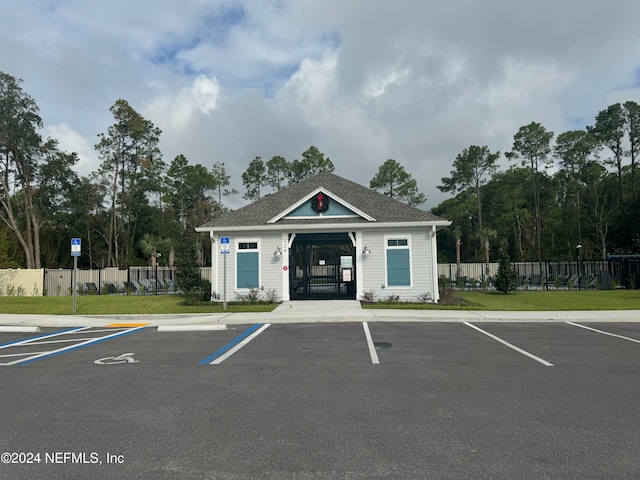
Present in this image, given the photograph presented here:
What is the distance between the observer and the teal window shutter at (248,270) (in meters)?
19.7

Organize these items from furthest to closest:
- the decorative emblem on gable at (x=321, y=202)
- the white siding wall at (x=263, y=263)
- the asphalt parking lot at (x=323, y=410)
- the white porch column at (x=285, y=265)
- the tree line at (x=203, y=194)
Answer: the tree line at (x=203, y=194) → the decorative emblem on gable at (x=321, y=202) → the white siding wall at (x=263, y=263) → the white porch column at (x=285, y=265) → the asphalt parking lot at (x=323, y=410)

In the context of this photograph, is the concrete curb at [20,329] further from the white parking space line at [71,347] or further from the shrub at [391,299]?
the shrub at [391,299]

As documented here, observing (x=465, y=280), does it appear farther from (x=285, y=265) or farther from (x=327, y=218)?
(x=285, y=265)

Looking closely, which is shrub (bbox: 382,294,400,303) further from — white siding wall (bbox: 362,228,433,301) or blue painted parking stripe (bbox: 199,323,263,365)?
blue painted parking stripe (bbox: 199,323,263,365)

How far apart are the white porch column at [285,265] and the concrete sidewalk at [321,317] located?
3366mm

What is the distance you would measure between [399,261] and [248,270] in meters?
6.72

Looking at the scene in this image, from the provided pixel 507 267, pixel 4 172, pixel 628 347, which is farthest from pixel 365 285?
pixel 4 172

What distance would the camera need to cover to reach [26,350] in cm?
951

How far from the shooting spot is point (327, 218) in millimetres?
20000

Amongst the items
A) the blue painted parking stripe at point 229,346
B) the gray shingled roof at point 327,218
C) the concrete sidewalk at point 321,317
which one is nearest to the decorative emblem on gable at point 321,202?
the gray shingled roof at point 327,218

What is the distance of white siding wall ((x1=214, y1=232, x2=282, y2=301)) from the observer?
64.5 ft

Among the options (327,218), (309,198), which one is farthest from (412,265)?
(309,198)

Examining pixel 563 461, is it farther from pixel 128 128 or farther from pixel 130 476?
pixel 128 128

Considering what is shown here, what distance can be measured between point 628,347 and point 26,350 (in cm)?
1290
